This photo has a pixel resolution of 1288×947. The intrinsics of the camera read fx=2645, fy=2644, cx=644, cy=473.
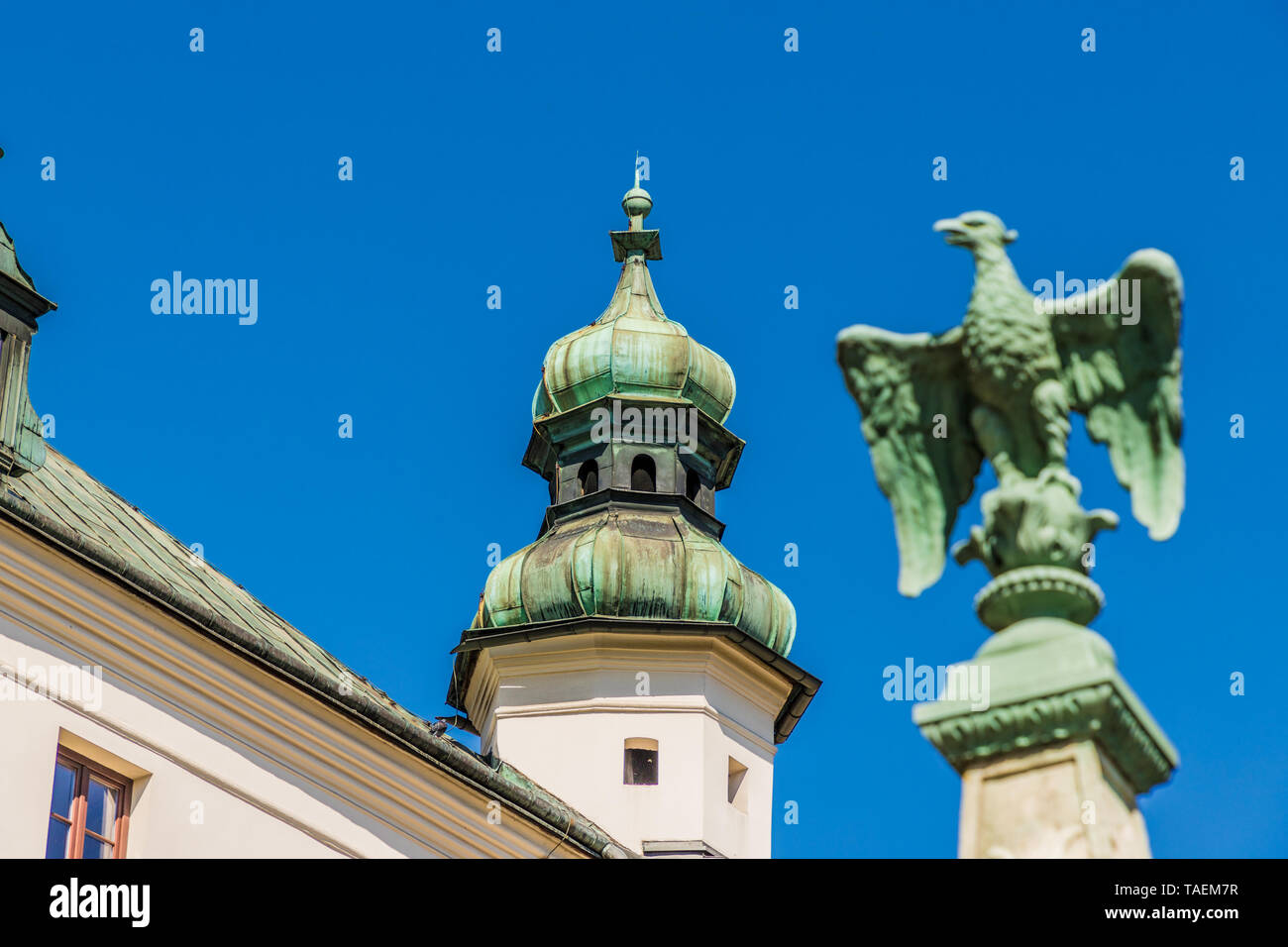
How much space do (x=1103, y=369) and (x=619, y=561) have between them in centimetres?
2176

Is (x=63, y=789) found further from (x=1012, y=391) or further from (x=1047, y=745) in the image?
(x=1047, y=745)

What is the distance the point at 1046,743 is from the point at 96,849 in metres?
13.3

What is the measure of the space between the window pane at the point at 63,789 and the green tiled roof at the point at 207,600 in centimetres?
162

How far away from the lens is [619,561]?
31.7 metres

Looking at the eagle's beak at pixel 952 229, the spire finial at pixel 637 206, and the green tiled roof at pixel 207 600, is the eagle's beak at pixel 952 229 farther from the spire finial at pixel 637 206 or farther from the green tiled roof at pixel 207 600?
the spire finial at pixel 637 206

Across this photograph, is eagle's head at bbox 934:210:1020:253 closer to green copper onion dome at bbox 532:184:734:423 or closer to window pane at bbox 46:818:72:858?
window pane at bbox 46:818:72:858

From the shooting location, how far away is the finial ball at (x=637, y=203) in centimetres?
3753

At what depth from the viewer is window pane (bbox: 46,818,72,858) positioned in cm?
2052

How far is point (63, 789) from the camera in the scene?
21.1 meters

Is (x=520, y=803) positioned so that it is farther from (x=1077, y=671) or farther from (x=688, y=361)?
(x=1077, y=671)

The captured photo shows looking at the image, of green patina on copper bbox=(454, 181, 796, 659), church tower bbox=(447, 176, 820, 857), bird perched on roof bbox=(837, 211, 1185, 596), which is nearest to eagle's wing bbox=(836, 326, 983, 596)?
bird perched on roof bbox=(837, 211, 1185, 596)

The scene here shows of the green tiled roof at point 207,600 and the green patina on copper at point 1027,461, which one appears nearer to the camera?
the green patina on copper at point 1027,461

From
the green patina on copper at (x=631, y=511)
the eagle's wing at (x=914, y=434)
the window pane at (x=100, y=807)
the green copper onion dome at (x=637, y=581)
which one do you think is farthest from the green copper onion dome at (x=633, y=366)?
the eagle's wing at (x=914, y=434)

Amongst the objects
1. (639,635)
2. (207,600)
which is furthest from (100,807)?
(639,635)
